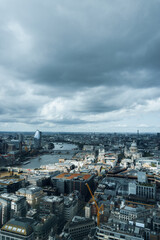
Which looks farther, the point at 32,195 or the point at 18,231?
the point at 32,195

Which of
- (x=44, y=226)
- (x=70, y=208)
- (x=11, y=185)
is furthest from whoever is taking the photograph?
(x=11, y=185)

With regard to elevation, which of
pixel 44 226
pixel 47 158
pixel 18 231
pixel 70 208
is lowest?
pixel 47 158

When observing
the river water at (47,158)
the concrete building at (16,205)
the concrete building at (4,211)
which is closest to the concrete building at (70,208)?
the concrete building at (16,205)

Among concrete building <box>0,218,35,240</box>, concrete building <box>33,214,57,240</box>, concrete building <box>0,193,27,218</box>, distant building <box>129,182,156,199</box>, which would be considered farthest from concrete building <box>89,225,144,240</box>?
distant building <box>129,182,156,199</box>

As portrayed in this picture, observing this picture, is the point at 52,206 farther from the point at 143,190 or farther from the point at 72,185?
the point at 143,190

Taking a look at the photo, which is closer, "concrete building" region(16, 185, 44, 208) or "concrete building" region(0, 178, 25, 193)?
"concrete building" region(16, 185, 44, 208)

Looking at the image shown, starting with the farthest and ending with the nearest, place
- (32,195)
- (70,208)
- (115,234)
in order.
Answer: (32,195) → (70,208) → (115,234)

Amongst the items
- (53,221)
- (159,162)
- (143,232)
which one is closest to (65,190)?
(53,221)

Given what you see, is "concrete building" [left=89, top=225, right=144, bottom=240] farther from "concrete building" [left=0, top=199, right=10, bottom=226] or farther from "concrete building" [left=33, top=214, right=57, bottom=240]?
"concrete building" [left=0, top=199, right=10, bottom=226]

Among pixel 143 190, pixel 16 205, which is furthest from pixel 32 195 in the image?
pixel 143 190

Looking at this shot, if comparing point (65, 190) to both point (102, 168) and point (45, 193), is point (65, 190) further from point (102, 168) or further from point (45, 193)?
point (102, 168)

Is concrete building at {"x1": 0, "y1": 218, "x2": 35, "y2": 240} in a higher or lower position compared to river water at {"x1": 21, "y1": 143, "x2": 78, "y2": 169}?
higher
